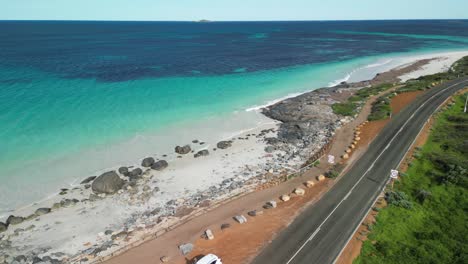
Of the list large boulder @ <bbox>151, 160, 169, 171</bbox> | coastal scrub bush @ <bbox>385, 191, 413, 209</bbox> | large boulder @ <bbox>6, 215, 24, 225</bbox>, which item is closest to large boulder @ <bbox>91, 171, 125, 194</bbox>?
large boulder @ <bbox>151, 160, 169, 171</bbox>

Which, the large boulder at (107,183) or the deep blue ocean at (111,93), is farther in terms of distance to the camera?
the deep blue ocean at (111,93)

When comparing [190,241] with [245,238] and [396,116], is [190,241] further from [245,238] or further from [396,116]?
[396,116]

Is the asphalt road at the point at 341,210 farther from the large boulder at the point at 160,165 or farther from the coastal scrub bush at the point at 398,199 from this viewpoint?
the large boulder at the point at 160,165

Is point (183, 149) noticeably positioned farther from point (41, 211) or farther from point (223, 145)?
point (41, 211)

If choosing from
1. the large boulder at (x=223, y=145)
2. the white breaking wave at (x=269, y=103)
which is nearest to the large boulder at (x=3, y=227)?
the large boulder at (x=223, y=145)

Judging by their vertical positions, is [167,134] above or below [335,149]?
above

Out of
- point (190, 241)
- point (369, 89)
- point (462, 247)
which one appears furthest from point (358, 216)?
point (369, 89)

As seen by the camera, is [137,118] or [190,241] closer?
[190,241]
